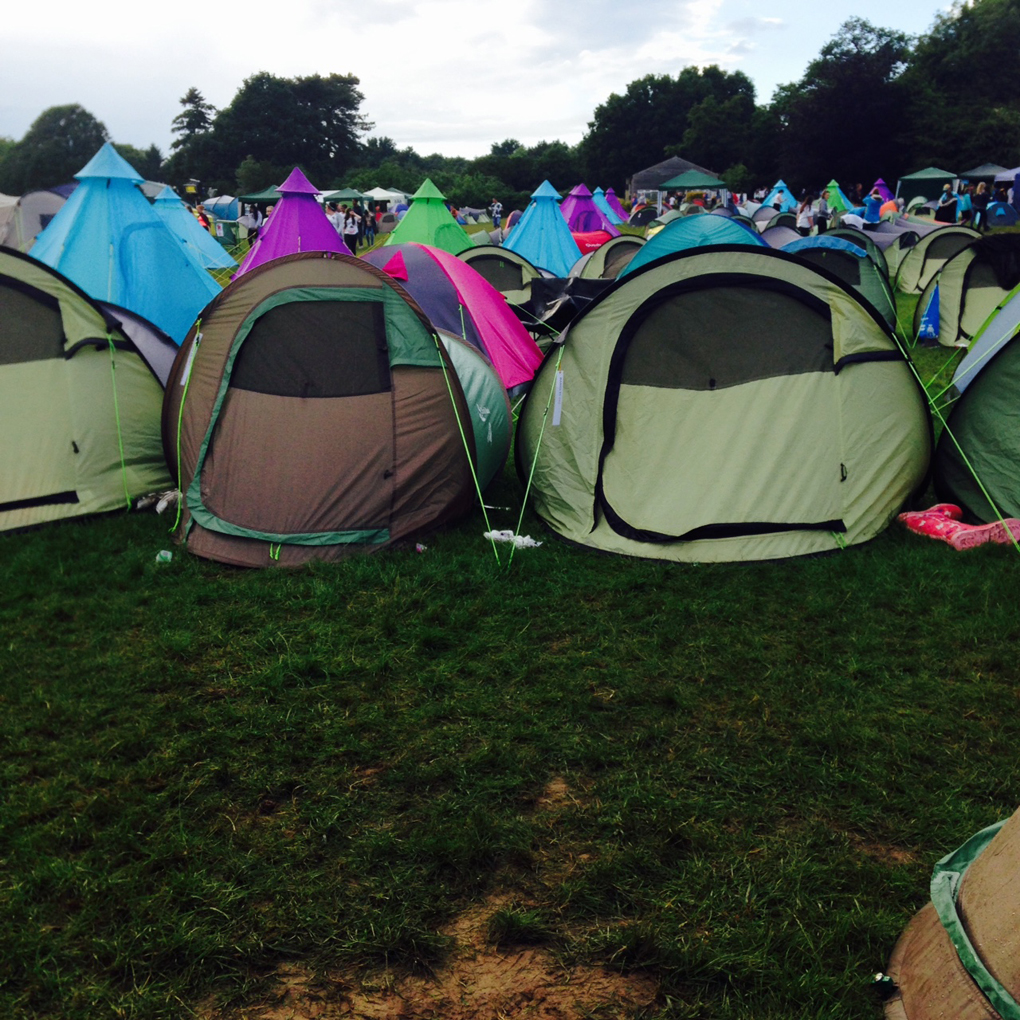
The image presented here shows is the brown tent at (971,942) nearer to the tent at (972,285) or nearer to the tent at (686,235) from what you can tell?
the tent at (686,235)

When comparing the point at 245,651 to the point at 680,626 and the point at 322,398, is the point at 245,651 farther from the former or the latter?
the point at 680,626

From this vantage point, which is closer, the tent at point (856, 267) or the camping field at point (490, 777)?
the camping field at point (490, 777)

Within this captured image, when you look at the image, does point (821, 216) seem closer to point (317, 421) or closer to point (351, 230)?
Result: point (351, 230)

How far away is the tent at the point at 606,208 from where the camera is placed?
2966cm

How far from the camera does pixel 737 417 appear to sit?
205 inches

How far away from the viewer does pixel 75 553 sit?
A: 527cm

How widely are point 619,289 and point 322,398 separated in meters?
1.98

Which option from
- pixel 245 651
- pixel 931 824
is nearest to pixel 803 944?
pixel 931 824

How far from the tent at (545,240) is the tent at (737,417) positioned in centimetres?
1193

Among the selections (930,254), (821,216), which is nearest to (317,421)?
(930,254)

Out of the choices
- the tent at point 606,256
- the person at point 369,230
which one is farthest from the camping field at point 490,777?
the person at point 369,230

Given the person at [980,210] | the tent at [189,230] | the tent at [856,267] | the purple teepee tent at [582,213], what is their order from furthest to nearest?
the purple teepee tent at [582,213], the person at [980,210], the tent at [189,230], the tent at [856,267]

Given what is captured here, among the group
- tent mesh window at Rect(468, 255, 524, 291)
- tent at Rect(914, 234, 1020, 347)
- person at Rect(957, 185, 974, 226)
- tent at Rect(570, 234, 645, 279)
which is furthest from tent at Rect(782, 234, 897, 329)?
person at Rect(957, 185, 974, 226)

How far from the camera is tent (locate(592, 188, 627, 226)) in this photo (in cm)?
2966
